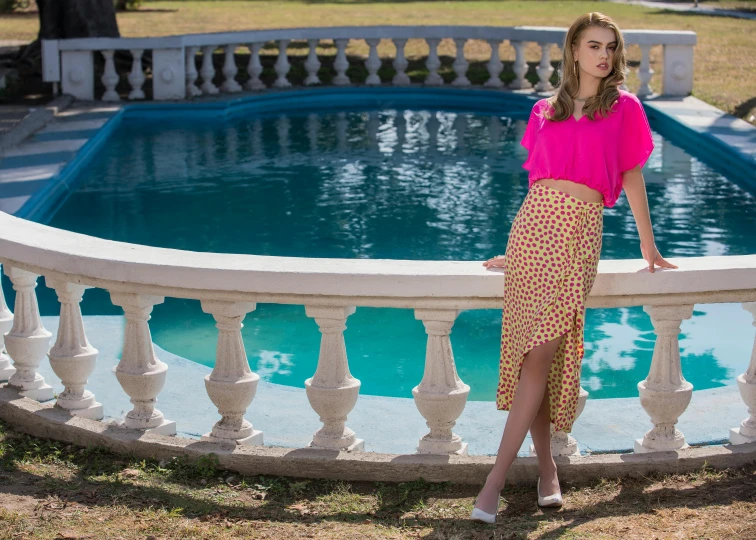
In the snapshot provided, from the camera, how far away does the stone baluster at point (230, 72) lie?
593 inches

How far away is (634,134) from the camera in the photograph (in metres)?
3.37

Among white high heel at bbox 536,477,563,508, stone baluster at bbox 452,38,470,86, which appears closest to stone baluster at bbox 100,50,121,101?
stone baluster at bbox 452,38,470,86

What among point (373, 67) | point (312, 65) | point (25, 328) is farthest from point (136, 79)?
point (25, 328)

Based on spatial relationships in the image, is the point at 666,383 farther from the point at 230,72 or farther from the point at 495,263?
the point at 230,72

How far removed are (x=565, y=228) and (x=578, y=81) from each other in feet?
1.63

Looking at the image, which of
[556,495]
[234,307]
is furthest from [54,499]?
[556,495]

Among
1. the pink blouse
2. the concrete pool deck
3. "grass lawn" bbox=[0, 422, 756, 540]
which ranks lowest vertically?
the concrete pool deck

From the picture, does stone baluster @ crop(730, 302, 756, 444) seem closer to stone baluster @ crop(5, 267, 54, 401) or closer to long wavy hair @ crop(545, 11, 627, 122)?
long wavy hair @ crop(545, 11, 627, 122)

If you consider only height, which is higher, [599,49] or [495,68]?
[599,49]

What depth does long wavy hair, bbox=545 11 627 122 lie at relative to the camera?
11.0 ft

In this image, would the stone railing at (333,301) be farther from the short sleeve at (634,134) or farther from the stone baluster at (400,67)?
the stone baluster at (400,67)

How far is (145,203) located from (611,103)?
689cm

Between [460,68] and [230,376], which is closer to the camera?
[230,376]

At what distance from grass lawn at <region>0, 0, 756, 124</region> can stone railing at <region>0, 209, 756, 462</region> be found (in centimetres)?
932
